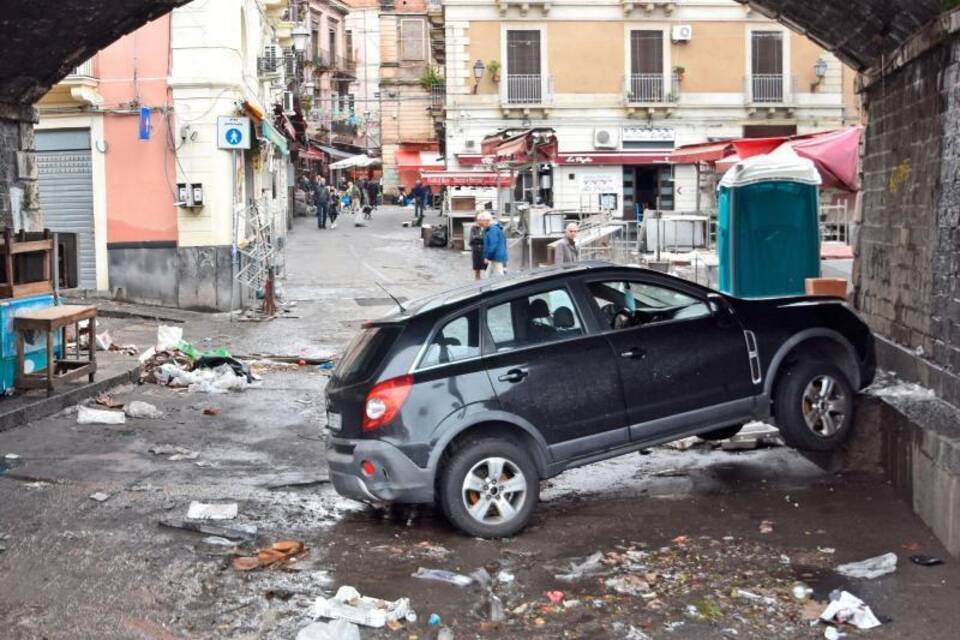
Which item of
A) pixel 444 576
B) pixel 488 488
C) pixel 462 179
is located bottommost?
pixel 444 576

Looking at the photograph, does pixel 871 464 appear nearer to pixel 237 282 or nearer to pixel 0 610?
pixel 0 610

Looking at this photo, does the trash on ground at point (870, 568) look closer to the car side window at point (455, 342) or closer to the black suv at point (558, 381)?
the black suv at point (558, 381)

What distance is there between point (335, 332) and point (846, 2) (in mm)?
10692

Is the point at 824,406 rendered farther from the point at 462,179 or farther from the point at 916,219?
the point at 462,179

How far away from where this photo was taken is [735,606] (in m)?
6.43

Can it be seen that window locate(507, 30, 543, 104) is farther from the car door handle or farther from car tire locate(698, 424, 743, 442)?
the car door handle

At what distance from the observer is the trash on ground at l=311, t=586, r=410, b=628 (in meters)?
6.22

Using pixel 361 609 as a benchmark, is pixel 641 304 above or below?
above

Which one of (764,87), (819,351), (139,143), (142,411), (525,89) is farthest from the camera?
(764,87)

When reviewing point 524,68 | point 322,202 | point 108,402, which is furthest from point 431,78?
point 108,402

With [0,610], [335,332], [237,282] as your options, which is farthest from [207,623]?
[237,282]

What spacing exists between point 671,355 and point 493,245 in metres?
12.3

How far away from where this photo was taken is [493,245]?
20578mm

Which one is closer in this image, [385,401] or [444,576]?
[444,576]
